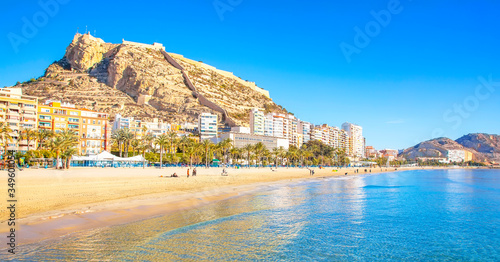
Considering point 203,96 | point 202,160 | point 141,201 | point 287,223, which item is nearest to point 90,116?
point 202,160

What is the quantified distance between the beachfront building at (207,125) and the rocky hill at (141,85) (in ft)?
28.0

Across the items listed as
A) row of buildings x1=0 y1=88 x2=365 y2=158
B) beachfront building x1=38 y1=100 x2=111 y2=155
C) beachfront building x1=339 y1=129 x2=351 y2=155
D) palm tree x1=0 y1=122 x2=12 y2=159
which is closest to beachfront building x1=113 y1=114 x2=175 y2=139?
row of buildings x1=0 y1=88 x2=365 y2=158

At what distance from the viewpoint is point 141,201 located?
20.5 metres

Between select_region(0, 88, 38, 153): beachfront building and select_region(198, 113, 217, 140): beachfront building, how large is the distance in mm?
52085

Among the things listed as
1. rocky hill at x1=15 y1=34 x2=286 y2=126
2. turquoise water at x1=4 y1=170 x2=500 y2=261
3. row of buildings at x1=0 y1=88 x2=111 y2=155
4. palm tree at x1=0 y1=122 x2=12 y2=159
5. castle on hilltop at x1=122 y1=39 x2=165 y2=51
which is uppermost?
castle on hilltop at x1=122 y1=39 x2=165 y2=51

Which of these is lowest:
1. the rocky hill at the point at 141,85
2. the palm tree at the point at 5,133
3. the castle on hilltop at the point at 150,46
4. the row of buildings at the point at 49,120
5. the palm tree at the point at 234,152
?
the palm tree at the point at 234,152

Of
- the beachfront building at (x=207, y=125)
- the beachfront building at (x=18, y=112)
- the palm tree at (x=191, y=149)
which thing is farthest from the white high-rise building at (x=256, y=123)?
the beachfront building at (x=18, y=112)

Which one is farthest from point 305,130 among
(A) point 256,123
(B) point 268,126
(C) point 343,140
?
(C) point 343,140

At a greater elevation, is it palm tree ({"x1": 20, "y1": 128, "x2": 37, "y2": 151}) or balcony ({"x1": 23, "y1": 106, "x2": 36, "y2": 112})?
balcony ({"x1": 23, "y1": 106, "x2": 36, "y2": 112})

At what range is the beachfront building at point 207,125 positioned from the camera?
11912 cm

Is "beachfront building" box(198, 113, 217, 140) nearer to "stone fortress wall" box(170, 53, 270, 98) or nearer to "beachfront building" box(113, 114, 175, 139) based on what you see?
"beachfront building" box(113, 114, 175, 139)

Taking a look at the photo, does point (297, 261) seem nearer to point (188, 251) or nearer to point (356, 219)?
point (188, 251)

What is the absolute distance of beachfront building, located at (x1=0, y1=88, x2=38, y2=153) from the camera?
70400 mm

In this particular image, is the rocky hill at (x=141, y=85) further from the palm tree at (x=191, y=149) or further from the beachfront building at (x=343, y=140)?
the palm tree at (x=191, y=149)
